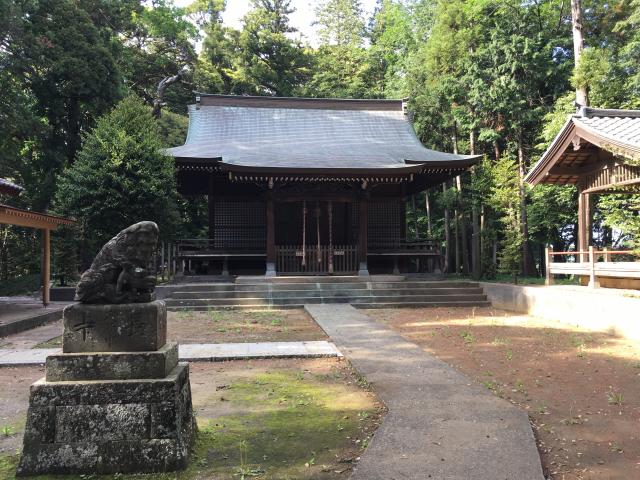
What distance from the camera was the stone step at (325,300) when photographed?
12.0m

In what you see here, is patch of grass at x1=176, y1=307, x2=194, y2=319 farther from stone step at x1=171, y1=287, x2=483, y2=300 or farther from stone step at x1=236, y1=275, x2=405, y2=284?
stone step at x1=236, y1=275, x2=405, y2=284

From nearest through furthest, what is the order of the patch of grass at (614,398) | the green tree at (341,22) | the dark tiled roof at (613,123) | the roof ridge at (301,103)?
the patch of grass at (614,398)
the dark tiled roof at (613,123)
the roof ridge at (301,103)
the green tree at (341,22)

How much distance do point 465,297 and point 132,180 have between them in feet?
32.9

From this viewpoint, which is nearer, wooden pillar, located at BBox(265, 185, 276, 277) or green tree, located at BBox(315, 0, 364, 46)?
wooden pillar, located at BBox(265, 185, 276, 277)

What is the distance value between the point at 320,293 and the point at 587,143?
7.82 meters

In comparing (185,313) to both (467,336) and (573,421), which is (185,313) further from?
(573,421)

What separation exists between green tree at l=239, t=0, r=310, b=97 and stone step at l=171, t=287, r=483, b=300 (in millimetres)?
21149

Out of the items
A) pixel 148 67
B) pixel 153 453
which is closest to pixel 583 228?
pixel 153 453

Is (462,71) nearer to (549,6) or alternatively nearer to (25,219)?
(549,6)

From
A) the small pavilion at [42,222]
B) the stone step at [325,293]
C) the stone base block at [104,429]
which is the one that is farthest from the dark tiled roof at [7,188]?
the stone base block at [104,429]

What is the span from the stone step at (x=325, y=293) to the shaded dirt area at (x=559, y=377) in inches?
104

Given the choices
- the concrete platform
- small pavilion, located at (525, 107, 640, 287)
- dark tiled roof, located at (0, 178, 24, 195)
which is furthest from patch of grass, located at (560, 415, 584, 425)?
dark tiled roof, located at (0, 178, 24, 195)

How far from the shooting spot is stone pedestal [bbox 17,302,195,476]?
2846 mm

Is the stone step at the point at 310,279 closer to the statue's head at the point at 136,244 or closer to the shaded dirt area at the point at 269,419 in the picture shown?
the shaded dirt area at the point at 269,419
